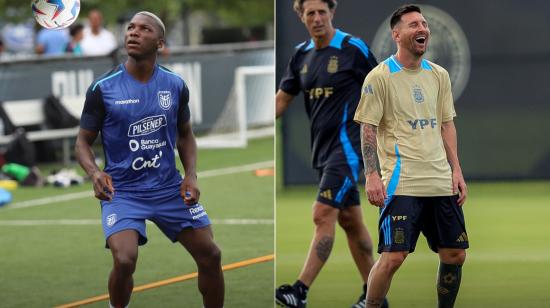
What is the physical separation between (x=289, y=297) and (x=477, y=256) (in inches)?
142

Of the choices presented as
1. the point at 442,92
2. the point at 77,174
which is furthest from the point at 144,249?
the point at 77,174

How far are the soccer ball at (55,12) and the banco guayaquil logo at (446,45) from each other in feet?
27.1

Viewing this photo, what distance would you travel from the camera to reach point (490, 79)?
1697 cm

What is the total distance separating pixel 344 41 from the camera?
9.62 m

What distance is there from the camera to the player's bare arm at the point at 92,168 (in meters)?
8.11

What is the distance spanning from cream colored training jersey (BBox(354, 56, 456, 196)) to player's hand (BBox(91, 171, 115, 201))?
64.0 inches

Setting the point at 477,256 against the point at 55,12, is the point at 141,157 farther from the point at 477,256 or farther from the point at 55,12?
the point at 477,256

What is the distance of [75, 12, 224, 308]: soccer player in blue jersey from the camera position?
823 centimetres

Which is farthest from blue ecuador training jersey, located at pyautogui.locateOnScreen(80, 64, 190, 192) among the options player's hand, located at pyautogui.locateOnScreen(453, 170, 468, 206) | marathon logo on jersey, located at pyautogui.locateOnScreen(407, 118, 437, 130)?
player's hand, located at pyautogui.locateOnScreen(453, 170, 468, 206)

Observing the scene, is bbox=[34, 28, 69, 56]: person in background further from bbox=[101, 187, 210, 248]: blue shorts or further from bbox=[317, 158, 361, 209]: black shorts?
bbox=[101, 187, 210, 248]: blue shorts

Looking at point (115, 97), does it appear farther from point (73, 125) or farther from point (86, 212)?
point (73, 125)

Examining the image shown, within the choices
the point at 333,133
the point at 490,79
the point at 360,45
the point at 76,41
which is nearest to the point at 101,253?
the point at 333,133

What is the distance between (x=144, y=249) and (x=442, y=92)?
568 centimetres

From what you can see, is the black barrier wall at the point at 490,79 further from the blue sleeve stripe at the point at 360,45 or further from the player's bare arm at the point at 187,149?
the player's bare arm at the point at 187,149
